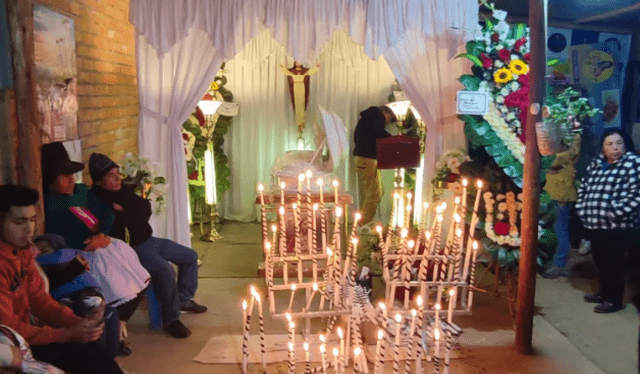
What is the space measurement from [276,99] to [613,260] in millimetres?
4176

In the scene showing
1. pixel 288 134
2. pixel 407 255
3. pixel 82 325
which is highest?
pixel 288 134

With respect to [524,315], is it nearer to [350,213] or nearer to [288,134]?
[350,213]

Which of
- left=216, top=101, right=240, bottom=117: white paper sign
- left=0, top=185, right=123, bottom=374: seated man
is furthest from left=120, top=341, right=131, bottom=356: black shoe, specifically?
left=216, top=101, right=240, bottom=117: white paper sign

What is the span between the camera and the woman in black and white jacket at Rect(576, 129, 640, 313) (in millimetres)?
4355

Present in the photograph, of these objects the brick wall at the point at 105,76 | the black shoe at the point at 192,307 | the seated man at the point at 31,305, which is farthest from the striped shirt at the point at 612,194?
the brick wall at the point at 105,76

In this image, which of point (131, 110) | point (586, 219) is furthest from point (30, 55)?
point (586, 219)

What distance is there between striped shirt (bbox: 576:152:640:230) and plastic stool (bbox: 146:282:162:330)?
3.23m

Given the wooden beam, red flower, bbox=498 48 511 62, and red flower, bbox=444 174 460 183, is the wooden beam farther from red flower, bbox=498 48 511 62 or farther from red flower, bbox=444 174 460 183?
red flower, bbox=444 174 460 183

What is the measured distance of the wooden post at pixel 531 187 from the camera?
11.5 feet

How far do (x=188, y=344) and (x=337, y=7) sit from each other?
9.93ft

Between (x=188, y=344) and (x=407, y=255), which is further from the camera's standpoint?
(x=188, y=344)

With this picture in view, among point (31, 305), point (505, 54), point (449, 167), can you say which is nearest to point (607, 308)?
point (449, 167)

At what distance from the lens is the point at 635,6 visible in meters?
5.54

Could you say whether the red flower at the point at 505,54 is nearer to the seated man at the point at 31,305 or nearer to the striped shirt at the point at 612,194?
the striped shirt at the point at 612,194
